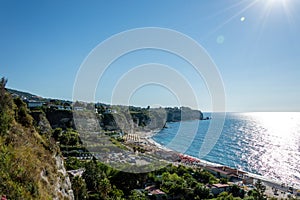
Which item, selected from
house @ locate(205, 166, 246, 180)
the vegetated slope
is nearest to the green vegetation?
the vegetated slope

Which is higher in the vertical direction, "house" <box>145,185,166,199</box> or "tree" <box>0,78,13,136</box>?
"tree" <box>0,78,13,136</box>

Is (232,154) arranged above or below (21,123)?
below

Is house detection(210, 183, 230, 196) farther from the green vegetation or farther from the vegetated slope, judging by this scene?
the vegetated slope

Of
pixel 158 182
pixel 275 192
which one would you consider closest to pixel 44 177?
pixel 158 182

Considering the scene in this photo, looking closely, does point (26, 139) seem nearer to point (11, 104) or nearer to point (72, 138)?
point (11, 104)

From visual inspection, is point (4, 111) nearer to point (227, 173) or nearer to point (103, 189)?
point (103, 189)

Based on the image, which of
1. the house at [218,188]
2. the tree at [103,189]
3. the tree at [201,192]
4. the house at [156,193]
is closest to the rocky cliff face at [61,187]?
the tree at [103,189]

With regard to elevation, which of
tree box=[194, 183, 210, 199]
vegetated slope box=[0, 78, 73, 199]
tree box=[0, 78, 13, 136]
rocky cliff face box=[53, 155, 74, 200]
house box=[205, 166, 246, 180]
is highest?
tree box=[0, 78, 13, 136]

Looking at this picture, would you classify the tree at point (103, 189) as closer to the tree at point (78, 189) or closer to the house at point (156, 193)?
the tree at point (78, 189)

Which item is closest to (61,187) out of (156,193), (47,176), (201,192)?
(47,176)
